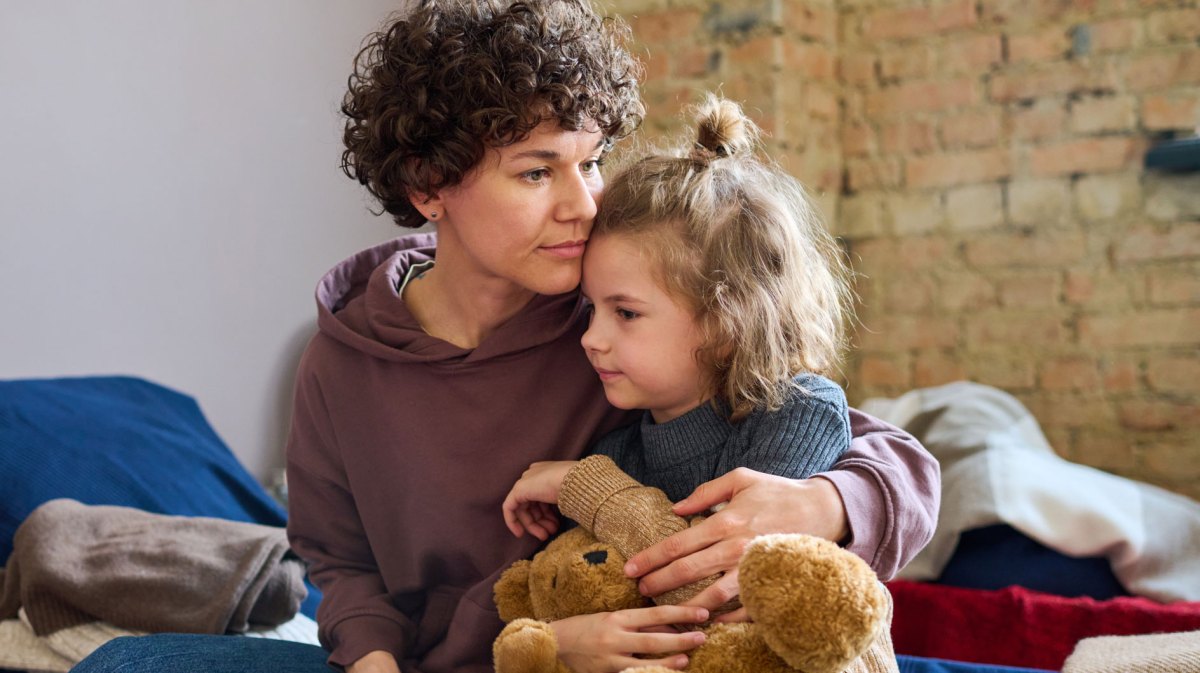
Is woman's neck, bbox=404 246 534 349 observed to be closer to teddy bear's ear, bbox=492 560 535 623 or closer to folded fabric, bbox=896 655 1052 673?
teddy bear's ear, bbox=492 560 535 623

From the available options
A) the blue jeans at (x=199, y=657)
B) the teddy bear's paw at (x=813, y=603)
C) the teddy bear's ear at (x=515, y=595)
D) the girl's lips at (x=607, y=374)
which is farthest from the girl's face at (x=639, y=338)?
the blue jeans at (x=199, y=657)

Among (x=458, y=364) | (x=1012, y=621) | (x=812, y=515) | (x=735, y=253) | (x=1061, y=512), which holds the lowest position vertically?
(x=1012, y=621)

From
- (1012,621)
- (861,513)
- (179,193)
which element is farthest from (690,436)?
(179,193)

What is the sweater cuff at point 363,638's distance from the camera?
125 centimetres

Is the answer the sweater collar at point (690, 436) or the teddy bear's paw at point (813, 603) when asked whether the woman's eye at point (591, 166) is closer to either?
the sweater collar at point (690, 436)

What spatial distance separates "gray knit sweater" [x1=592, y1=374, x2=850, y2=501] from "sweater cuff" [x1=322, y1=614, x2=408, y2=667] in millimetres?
347

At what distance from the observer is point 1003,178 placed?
2.74 meters

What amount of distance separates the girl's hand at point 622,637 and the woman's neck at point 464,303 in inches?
17.2

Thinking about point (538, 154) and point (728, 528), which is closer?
point (728, 528)

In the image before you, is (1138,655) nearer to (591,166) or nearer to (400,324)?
(591,166)

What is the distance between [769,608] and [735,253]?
0.43 metres

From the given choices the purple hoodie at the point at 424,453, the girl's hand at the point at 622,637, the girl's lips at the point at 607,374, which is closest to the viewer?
the girl's hand at the point at 622,637

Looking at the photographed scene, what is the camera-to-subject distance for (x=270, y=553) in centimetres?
171

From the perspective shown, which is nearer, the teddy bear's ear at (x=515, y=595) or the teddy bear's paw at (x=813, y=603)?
the teddy bear's paw at (x=813, y=603)
